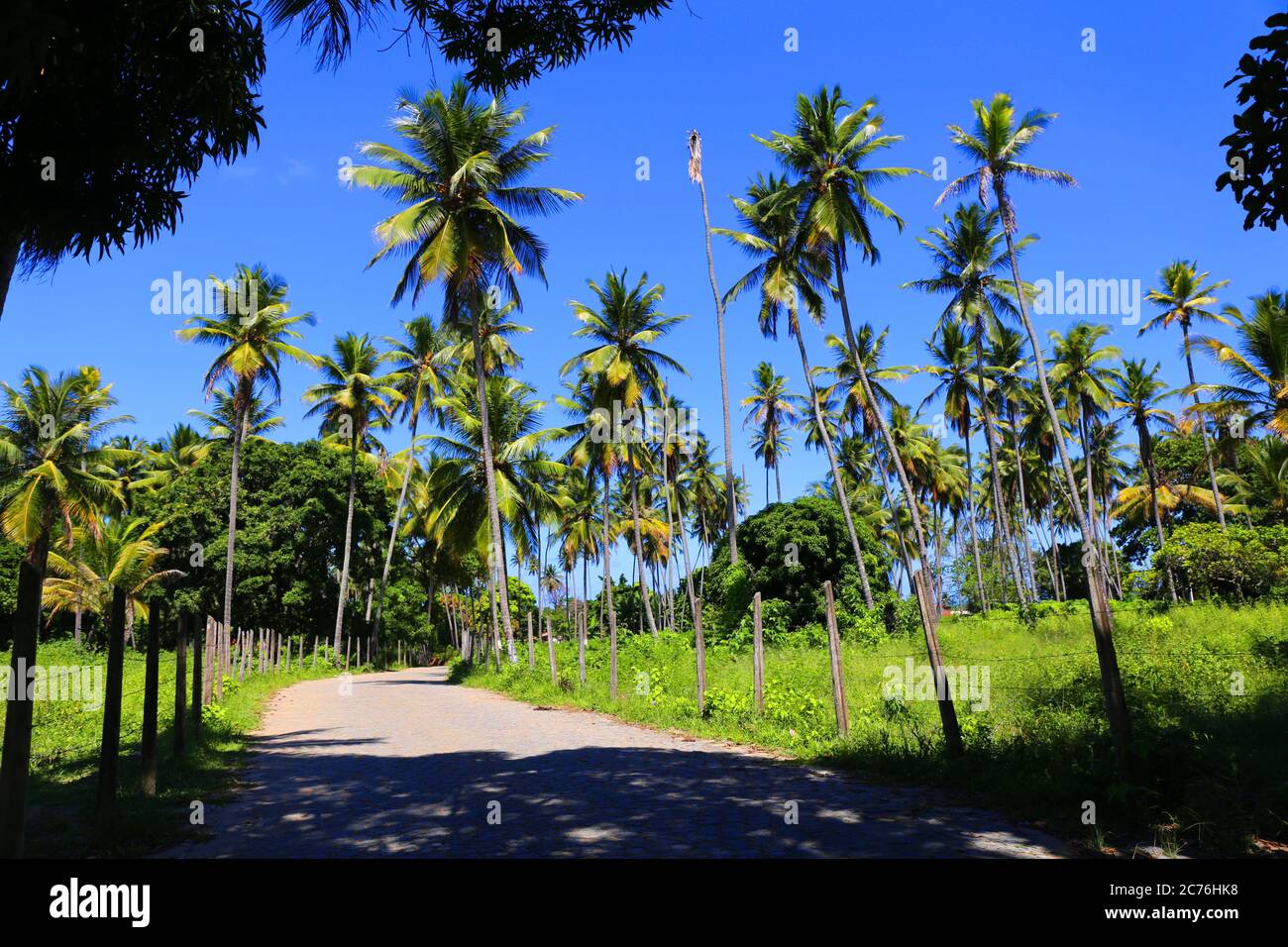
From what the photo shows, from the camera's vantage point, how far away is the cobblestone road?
5.76 m

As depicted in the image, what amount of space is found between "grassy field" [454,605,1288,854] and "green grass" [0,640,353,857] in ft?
21.6

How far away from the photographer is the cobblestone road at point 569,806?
5758 millimetres

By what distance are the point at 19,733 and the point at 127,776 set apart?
519 cm

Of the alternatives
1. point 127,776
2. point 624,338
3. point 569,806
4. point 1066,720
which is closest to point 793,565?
point 624,338

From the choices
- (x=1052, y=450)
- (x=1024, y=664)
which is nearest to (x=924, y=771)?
(x=1024, y=664)

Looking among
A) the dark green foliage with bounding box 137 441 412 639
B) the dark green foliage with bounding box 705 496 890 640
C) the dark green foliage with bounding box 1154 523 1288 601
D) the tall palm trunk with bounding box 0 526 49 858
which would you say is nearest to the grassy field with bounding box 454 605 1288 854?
the dark green foliage with bounding box 1154 523 1288 601

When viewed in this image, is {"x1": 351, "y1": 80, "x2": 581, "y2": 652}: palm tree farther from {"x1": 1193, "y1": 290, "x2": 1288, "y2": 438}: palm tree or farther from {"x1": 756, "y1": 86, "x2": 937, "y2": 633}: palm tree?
{"x1": 1193, "y1": 290, "x2": 1288, "y2": 438}: palm tree

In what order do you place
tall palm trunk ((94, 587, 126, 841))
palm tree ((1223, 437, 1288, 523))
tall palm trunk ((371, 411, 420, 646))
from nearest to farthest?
tall palm trunk ((94, 587, 126, 841))
palm tree ((1223, 437, 1288, 523))
tall palm trunk ((371, 411, 420, 646))

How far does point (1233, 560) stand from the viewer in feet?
84.7

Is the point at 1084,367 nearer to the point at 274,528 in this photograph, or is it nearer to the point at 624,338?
the point at 624,338

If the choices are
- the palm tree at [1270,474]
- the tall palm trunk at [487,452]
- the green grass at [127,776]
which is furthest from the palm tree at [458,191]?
the palm tree at [1270,474]

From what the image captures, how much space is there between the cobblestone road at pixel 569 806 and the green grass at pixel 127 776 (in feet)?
1.15

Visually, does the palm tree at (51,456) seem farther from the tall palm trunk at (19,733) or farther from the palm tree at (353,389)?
the tall palm trunk at (19,733)
